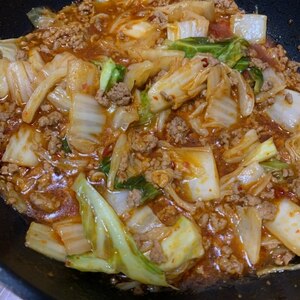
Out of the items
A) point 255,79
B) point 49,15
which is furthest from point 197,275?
point 49,15

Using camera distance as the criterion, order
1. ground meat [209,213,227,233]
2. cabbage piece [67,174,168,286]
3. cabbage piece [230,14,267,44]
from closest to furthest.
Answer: cabbage piece [67,174,168,286] < ground meat [209,213,227,233] < cabbage piece [230,14,267,44]

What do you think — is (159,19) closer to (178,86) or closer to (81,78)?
(178,86)

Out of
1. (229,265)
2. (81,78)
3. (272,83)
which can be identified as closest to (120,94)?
(81,78)

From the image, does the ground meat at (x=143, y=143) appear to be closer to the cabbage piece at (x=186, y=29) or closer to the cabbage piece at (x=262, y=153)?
the cabbage piece at (x=262, y=153)

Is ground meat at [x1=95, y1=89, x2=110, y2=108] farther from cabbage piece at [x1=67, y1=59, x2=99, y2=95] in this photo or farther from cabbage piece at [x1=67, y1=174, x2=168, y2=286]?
cabbage piece at [x1=67, y1=174, x2=168, y2=286]

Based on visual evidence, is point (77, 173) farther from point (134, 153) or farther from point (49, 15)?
point (49, 15)

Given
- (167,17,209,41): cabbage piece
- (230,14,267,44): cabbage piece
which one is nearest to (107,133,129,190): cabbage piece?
(167,17,209,41): cabbage piece
